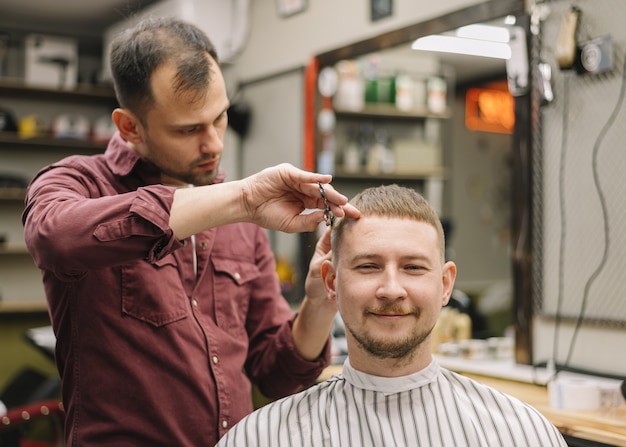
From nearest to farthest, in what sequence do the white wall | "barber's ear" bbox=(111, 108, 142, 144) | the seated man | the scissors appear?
the scissors < the seated man < "barber's ear" bbox=(111, 108, 142, 144) < the white wall

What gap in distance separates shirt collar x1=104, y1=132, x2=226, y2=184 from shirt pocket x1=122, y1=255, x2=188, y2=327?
0.22m

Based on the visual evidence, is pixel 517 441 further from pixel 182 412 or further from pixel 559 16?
pixel 559 16

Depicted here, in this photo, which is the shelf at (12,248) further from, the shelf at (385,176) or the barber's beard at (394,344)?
the barber's beard at (394,344)

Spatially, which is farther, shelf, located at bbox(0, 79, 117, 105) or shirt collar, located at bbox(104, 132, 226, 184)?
shelf, located at bbox(0, 79, 117, 105)

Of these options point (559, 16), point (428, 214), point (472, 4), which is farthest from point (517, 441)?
point (472, 4)

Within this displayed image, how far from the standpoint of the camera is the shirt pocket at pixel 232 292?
186 centimetres

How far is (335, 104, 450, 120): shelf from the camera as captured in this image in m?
4.75

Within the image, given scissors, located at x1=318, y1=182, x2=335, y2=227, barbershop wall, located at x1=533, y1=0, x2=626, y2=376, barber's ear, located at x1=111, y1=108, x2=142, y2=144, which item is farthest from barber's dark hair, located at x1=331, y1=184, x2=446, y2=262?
barbershop wall, located at x1=533, y1=0, x2=626, y2=376

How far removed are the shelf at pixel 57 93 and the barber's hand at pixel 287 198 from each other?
480 centimetres

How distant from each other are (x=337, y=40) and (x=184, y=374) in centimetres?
281

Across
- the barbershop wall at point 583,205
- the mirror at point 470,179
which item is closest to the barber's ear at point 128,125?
the barbershop wall at point 583,205

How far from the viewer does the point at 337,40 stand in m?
4.07

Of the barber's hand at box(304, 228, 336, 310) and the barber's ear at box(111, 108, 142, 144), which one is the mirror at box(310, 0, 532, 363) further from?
the barber's ear at box(111, 108, 142, 144)

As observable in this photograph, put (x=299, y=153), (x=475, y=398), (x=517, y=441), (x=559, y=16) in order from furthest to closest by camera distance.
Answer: (x=299, y=153) → (x=559, y=16) → (x=475, y=398) → (x=517, y=441)
